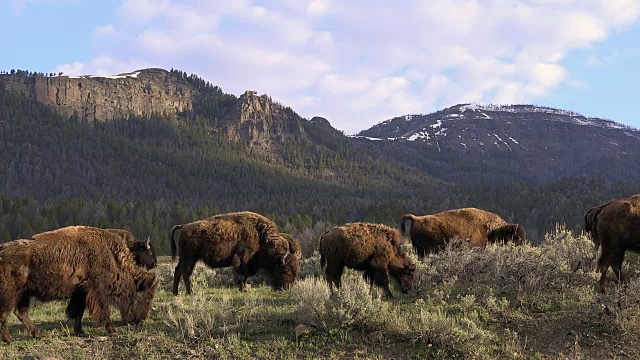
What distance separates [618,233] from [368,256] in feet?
14.8

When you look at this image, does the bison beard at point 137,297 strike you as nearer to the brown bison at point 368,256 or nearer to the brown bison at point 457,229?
the brown bison at point 368,256

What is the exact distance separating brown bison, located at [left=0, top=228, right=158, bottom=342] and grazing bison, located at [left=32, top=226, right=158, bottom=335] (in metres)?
0.05

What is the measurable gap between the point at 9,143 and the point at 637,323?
165621mm

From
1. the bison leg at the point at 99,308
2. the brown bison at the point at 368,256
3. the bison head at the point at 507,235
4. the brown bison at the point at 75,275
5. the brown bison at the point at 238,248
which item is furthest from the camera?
the bison head at the point at 507,235

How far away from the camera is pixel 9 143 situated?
14612cm

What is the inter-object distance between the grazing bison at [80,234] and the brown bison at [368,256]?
11.4ft

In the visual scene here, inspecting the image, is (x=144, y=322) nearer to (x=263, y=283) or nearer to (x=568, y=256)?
Answer: (x=263, y=283)

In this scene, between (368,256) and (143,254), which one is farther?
(368,256)

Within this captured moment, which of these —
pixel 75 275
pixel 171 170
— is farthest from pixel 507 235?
pixel 171 170

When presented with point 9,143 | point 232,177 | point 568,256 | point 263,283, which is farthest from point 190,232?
point 9,143

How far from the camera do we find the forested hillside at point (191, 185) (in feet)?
264

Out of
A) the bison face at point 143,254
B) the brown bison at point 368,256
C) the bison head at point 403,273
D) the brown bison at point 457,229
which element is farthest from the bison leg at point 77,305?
the brown bison at point 457,229

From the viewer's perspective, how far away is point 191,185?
487 ft

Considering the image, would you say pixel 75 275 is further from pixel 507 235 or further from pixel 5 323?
pixel 507 235
